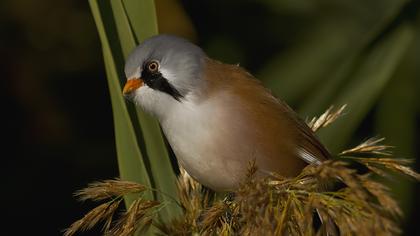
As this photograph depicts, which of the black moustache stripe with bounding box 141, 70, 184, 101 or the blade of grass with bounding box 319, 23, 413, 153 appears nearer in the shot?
the black moustache stripe with bounding box 141, 70, 184, 101

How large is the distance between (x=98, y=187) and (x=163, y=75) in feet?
1.87

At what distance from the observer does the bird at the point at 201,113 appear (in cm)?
266

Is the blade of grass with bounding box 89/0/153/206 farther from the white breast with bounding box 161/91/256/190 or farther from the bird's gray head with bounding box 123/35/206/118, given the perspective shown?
the white breast with bounding box 161/91/256/190

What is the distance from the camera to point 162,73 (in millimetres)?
2711

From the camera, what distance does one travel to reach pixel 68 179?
455cm

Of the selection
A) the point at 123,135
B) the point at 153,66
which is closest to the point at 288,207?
the point at 123,135

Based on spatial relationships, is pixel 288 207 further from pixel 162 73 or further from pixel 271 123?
pixel 271 123

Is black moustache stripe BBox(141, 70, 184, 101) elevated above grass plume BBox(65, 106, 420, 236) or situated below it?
above

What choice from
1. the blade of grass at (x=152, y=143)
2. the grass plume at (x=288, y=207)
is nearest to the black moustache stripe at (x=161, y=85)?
the blade of grass at (x=152, y=143)

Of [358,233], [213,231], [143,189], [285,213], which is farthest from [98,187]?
[358,233]

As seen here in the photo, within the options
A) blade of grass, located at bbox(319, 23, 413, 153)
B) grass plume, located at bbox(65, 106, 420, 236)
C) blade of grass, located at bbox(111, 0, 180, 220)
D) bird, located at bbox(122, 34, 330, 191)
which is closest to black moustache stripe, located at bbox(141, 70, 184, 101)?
bird, located at bbox(122, 34, 330, 191)

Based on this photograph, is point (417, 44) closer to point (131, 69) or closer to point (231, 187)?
point (231, 187)

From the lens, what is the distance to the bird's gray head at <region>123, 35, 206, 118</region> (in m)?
2.59

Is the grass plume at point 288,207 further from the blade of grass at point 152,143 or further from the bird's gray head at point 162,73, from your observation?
the bird's gray head at point 162,73
